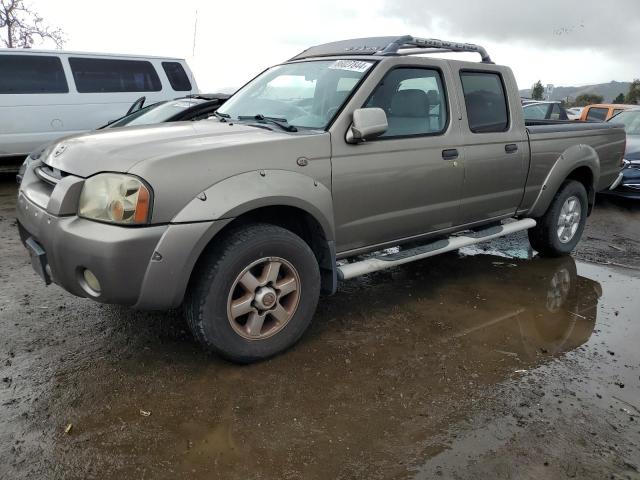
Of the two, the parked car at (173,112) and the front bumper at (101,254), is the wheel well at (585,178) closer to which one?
the parked car at (173,112)

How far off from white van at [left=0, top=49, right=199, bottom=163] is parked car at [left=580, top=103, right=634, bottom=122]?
8.51m

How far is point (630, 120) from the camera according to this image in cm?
962

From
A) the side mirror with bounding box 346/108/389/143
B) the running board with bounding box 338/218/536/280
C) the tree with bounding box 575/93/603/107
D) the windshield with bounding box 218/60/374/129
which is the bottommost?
the tree with bounding box 575/93/603/107

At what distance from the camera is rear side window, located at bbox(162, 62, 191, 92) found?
9.33 metres

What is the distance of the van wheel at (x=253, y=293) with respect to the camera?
2736 mm

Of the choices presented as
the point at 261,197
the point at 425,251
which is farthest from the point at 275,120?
the point at 425,251

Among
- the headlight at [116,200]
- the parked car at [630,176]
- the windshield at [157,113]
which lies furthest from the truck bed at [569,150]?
the windshield at [157,113]

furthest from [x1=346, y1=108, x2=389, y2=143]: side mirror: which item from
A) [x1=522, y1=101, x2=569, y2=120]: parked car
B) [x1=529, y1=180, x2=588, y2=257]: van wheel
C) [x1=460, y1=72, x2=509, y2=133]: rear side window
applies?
[x1=522, y1=101, x2=569, y2=120]: parked car

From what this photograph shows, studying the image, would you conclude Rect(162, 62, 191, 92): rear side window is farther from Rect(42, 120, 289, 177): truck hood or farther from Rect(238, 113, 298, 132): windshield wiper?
Rect(42, 120, 289, 177): truck hood

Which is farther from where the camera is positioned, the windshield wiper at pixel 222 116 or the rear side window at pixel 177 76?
the rear side window at pixel 177 76

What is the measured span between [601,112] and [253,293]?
10.4m

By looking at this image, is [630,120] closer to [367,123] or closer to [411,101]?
[411,101]

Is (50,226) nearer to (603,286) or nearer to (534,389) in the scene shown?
(534,389)

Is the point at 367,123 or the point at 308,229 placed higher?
the point at 367,123
